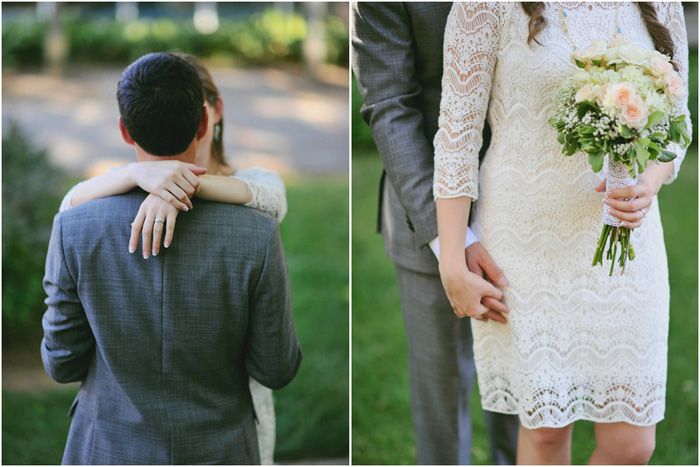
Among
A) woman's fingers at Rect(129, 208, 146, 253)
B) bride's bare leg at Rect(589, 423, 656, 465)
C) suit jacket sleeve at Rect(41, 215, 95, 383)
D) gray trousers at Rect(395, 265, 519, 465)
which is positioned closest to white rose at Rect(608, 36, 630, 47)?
gray trousers at Rect(395, 265, 519, 465)

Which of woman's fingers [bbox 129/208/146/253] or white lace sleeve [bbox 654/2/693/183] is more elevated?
white lace sleeve [bbox 654/2/693/183]

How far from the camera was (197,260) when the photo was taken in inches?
66.4

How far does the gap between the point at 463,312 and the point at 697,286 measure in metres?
3.46

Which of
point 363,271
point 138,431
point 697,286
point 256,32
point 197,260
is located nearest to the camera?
point 197,260

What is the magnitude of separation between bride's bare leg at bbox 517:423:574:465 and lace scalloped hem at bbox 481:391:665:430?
6 cm

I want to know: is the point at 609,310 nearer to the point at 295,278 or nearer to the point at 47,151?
the point at 295,278

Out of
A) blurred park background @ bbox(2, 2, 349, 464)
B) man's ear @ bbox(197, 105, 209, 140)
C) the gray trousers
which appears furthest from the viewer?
blurred park background @ bbox(2, 2, 349, 464)

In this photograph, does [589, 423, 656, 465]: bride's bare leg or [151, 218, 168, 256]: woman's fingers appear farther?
[589, 423, 656, 465]: bride's bare leg

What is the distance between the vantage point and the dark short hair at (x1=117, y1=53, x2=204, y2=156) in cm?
165

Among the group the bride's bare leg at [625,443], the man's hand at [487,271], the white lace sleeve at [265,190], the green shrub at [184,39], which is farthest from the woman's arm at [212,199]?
the green shrub at [184,39]

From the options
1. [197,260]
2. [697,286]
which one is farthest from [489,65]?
[697,286]

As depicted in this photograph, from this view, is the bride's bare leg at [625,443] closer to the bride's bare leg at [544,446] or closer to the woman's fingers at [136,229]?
the bride's bare leg at [544,446]

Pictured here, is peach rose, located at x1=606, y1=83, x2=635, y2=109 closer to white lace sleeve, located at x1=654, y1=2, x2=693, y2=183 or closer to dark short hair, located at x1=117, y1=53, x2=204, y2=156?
white lace sleeve, located at x1=654, y1=2, x2=693, y2=183

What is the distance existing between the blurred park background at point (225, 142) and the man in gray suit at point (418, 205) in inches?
39.5
